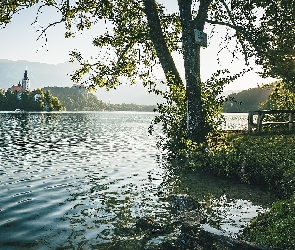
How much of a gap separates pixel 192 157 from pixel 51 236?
9668 millimetres

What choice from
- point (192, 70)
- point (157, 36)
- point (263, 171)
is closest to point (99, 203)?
point (263, 171)

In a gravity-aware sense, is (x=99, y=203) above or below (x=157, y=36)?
below

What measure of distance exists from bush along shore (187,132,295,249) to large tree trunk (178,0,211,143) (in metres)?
1.19

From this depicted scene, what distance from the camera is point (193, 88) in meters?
18.1

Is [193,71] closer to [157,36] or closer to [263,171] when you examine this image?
[157,36]

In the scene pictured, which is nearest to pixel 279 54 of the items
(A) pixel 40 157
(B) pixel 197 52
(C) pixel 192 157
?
(B) pixel 197 52

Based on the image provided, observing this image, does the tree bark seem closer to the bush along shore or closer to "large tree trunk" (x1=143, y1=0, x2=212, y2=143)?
"large tree trunk" (x1=143, y1=0, x2=212, y2=143)

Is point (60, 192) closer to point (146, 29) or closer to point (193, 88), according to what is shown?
point (193, 88)

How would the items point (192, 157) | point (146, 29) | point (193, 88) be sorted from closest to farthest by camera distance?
point (192, 157)
point (193, 88)
point (146, 29)

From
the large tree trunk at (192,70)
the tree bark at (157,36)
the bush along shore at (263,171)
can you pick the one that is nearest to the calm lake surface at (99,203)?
the bush along shore at (263,171)

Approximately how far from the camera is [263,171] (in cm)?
1329

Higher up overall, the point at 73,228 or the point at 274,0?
the point at 274,0

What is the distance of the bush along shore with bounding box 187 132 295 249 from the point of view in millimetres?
6793

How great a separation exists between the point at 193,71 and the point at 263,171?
7.19m
